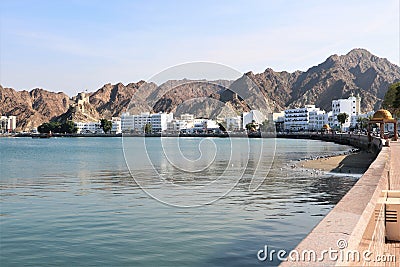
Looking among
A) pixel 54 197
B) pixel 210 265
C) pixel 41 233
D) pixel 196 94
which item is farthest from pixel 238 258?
pixel 196 94

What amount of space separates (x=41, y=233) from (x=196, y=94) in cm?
1740

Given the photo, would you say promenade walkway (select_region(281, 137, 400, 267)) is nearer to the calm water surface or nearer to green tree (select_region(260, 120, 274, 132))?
the calm water surface

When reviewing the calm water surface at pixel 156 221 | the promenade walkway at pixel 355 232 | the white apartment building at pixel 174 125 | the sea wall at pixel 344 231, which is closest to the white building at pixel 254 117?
the white apartment building at pixel 174 125

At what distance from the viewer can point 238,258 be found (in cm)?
1134

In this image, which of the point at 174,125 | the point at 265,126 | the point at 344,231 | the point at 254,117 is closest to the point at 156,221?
the point at 344,231

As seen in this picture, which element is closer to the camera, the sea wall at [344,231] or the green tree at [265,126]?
the sea wall at [344,231]

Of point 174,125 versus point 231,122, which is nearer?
point 174,125

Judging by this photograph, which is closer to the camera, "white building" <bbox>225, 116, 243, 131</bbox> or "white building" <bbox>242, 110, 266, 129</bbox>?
"white building" <bbox>225, 116, 243, 131</bbox>

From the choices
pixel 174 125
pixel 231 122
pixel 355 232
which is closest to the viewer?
pixel 355 232

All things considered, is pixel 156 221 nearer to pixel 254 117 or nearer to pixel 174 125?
pixel 174 125

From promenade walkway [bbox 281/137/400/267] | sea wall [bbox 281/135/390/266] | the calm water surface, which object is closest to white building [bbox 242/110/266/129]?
the calm water surface

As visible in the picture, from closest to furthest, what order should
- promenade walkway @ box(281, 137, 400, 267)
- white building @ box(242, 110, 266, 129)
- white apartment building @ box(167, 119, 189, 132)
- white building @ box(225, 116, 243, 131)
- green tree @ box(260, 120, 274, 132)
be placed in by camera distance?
promenade walkway @ box(281, 137, 400, 267)
white apartment building @ box(167, 119, 189, 132)
white building @ box(225, 116, 243, 131)
green tree @ box(260, 120, 274, 132)
white building @ box(242, 110, 266, 129)

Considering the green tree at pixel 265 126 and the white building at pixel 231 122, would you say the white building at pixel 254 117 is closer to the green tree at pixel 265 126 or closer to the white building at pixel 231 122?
the green tree at pixel 265 126

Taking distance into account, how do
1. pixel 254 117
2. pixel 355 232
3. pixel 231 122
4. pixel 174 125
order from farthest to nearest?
1. pixel 254 117
2. pixel 231 122
3. pixel 174 125
4. pixel 355 232
